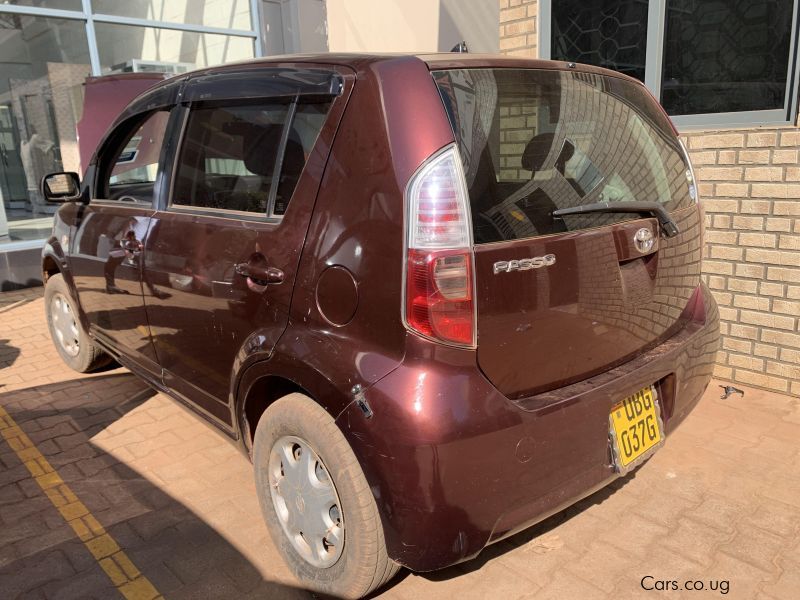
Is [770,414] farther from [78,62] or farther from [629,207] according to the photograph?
[78,62]

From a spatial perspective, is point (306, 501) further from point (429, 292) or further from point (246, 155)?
A: point (246, 155)

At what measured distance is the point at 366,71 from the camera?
→ 80.4 inches

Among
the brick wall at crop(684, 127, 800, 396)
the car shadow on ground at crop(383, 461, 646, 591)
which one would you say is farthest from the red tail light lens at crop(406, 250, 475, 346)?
the brick wall at crop(684, 127, 800, 396)

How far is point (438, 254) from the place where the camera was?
1.86 meters

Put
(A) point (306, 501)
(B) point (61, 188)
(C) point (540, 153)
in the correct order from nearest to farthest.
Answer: (C) point (540, 153) → (A) point (306, 501) → (B) point (61, 188)

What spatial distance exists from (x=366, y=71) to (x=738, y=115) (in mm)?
3052

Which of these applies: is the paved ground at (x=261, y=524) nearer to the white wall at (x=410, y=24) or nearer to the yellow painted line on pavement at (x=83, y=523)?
the yellow painted line on pavement at (x=83, y=523)

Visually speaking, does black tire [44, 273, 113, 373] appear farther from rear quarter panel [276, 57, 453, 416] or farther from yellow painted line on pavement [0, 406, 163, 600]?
rear quarter panel [276, 57, 453, 416]

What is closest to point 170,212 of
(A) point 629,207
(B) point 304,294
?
(B) point 304,294

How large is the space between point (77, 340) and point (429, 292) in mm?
3703

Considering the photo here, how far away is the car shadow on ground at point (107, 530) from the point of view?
2.49 m

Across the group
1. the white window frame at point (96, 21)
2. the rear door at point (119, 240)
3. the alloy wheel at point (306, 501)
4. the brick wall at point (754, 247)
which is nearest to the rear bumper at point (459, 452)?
the alloy wheel at point (306, 501)

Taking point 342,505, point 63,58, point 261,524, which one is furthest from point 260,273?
point 63,58

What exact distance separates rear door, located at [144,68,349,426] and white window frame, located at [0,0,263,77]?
22.5ft
